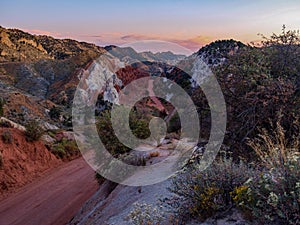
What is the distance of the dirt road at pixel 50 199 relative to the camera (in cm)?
1122

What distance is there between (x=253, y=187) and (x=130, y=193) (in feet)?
15.4

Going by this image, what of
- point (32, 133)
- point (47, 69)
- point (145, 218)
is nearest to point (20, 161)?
point (32, 133)

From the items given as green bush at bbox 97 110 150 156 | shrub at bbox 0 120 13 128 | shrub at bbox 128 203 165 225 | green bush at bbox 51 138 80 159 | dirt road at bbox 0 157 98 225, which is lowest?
green bush at bbox 51 138 80 159

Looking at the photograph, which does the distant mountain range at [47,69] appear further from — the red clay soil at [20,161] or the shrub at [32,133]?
the red clay soil at [20,161]

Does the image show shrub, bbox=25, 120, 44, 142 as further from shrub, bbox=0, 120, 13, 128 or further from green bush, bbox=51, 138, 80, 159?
green bush, bbox=51, 138, 80, 159

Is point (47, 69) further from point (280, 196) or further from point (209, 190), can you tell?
point (280, 196)

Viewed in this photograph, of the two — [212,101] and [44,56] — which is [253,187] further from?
[44,56]

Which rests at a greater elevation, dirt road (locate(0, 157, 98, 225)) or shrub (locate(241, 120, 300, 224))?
shrub (locate(241, 120, 300, 224))

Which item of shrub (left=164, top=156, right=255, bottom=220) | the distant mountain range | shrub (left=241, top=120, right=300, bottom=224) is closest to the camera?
shrub (left=241, top=120, right=300, bottom=224)

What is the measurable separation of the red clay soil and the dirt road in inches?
24.7

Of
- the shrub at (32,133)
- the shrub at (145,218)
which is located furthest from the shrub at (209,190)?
the shrub at (32,133)

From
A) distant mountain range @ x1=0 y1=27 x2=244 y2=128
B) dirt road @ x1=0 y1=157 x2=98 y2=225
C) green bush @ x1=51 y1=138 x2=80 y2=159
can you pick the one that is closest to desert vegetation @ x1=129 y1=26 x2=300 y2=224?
dirt road @ x1=0 y1=157 x2=98 y2=225

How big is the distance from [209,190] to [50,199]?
10.8 meters

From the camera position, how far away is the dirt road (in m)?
11.2
